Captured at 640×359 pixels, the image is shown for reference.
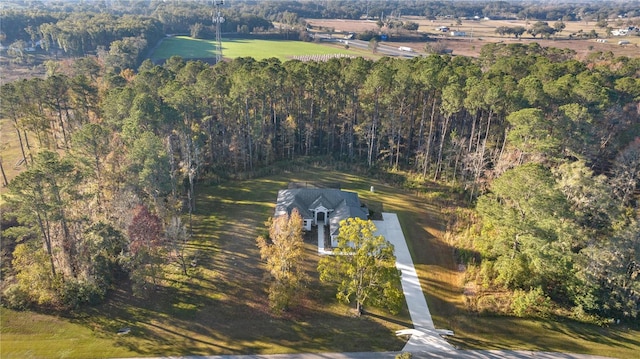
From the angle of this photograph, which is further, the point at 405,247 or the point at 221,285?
the point at 405,247

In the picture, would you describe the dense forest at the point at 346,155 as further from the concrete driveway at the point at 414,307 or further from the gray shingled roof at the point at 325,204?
the gray shingled roof at the point at 325,204

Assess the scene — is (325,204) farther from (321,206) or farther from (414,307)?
(414,307)

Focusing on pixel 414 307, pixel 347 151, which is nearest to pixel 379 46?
pixel 347 151

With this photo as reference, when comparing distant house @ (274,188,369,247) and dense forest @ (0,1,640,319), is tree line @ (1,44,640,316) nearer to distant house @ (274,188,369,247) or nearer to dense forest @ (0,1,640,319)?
dense forest @ (0,1,640,319)

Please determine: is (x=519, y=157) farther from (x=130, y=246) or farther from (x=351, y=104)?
(x=130, y=246)

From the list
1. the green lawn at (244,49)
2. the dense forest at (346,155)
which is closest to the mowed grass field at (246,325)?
the dense forest at (346,155)

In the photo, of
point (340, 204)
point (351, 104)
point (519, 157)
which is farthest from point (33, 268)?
point (519, 157)
